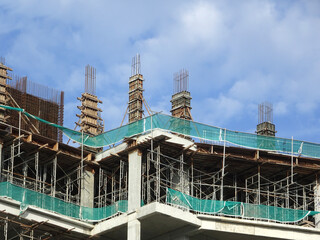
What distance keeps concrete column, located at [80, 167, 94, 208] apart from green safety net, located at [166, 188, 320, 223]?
6.00 m

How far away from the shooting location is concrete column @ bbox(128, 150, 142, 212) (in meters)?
48.7

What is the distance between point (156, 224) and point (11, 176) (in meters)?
8.80

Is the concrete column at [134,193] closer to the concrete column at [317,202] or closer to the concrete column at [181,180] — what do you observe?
the concrete column at [181,180]

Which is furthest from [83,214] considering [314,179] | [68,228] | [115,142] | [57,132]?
[314,179]

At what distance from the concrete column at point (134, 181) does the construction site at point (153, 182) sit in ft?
0.20

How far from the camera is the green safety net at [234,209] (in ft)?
159

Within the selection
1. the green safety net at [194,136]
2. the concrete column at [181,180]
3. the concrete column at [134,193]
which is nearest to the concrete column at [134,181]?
the concrete column at [134,193]

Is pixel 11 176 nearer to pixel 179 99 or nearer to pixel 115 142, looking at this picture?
pixel 115 142

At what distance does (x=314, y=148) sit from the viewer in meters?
53.5

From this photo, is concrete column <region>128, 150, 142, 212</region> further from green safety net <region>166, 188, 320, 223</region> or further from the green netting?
green safety net <region>166, 188, 320, 223</region>

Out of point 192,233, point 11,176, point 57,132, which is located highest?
point 57,132

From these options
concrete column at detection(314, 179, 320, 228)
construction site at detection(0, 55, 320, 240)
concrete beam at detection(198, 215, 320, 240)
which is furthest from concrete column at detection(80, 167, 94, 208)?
concrete column at detection(314, 179, 320, 228)

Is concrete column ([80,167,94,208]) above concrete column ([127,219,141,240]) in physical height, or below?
above

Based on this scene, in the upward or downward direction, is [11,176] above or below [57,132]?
below
